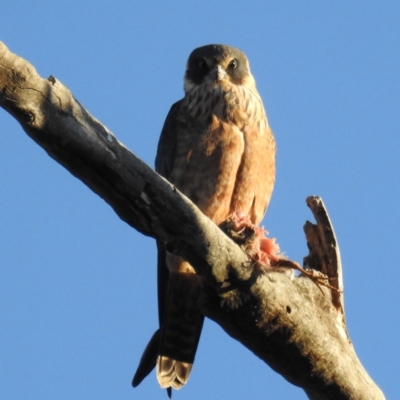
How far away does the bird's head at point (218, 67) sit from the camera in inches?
239

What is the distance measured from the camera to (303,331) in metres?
4.26

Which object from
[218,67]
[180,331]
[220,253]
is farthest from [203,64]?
[220,253]

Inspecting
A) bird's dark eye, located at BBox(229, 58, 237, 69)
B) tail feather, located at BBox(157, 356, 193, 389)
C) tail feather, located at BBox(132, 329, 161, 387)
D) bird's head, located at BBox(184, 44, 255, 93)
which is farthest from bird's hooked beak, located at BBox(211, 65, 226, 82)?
tail feather, located at BBox(157, 356, 193, 389)

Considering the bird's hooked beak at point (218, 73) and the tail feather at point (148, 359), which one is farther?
the bird's hooked beak at point (218, 73)

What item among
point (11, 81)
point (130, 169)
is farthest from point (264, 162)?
point (11, 81)

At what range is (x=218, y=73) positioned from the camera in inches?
237

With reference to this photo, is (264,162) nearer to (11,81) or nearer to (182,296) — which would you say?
(182,296)

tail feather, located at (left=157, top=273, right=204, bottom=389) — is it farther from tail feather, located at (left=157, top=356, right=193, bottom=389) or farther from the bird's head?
the bird's head

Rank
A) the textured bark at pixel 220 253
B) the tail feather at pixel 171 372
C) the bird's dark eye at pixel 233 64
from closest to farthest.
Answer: the textured bark at pixel 220 253
the tail feather at pixel 171 372
the bird's dark eye at pixel 233 64

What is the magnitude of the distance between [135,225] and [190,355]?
5.58 ft

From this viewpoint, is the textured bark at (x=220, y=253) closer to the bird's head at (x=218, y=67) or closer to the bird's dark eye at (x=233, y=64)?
the bird's head at (x=218, y=67)

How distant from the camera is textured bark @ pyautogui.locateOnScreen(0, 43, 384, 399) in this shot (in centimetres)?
343

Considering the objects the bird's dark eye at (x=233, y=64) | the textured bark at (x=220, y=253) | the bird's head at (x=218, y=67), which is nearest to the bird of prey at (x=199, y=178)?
the bird's head at (x=218, y=67)

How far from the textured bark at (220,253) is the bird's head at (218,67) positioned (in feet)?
5.27
